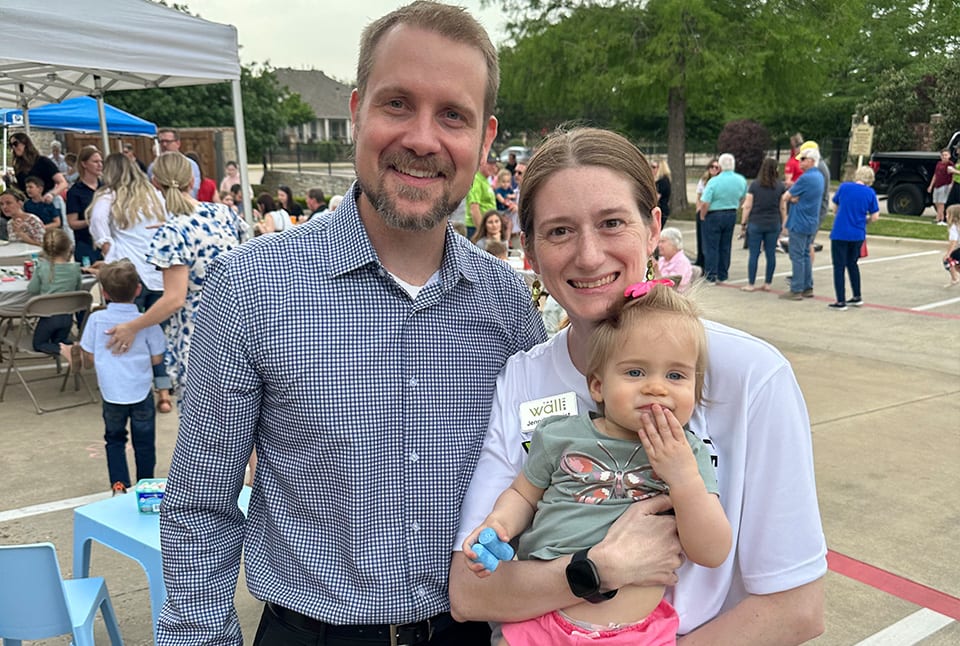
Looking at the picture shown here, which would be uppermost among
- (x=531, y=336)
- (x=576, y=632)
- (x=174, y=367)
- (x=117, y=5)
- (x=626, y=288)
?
(x=117, y=5)

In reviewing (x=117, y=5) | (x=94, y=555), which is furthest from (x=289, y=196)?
(x=94, y=555)

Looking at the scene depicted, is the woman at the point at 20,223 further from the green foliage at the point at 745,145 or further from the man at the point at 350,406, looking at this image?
the green foliage at the point at 745,145

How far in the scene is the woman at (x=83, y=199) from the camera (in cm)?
884

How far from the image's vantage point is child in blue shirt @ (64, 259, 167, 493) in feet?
15.3

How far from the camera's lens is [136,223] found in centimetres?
660

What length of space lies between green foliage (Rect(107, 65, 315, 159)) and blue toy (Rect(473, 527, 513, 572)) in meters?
34.0

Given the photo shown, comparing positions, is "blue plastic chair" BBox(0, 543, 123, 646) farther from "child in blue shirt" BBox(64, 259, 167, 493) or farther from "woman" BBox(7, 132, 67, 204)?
"woman" BBox(7, 132, 67, 204)

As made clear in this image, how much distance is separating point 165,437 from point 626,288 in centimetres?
515

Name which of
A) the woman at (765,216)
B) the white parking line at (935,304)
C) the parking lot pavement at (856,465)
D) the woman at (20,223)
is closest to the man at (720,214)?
the woman at (765,216)

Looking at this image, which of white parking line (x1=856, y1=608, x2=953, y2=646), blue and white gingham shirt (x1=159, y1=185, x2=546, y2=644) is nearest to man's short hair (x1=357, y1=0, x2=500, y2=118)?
blue and white gingham shirt (x1=159, y1=185, x2=546, y2=644)

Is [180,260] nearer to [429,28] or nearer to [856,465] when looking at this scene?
[429,28]

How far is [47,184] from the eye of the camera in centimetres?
1112

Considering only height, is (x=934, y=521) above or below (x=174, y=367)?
below

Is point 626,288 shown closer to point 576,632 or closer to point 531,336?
point 531,336
